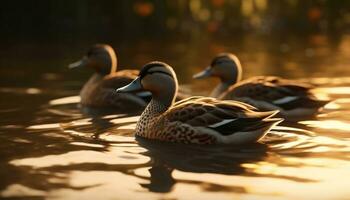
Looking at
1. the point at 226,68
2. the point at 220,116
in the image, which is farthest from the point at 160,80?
the point at 226,68

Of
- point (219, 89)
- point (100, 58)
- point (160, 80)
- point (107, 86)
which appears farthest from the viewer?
point (100, 58)

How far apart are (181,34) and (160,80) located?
13.8 meters

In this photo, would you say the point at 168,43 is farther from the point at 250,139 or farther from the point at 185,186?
the point at 185,186

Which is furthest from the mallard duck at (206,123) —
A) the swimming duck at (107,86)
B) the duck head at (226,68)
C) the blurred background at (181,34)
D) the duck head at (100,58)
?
the blurred background at (181,34)

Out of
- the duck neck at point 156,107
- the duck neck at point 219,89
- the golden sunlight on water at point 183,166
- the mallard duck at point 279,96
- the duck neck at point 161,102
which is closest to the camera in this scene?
the golden sunlight on water at point 183,166

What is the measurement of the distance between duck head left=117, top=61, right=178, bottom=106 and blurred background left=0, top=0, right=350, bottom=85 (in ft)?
16.2

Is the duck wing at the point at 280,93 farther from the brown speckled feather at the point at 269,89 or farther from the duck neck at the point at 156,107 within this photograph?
the duck neck at the point at 156,107

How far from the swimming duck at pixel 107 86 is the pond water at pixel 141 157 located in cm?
33

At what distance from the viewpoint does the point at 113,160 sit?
7844mm

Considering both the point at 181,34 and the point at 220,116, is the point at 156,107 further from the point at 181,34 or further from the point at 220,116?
the point at 181,34

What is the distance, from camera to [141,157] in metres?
8.02

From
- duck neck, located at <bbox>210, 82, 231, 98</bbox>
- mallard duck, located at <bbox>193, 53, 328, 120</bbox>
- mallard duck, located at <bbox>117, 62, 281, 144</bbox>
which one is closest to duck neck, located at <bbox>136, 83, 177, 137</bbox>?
mallard duck, located at <bbox>117, 62, 281, 144</bbox>

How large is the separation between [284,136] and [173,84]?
1470 millimetres

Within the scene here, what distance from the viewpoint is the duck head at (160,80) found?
9352mm
